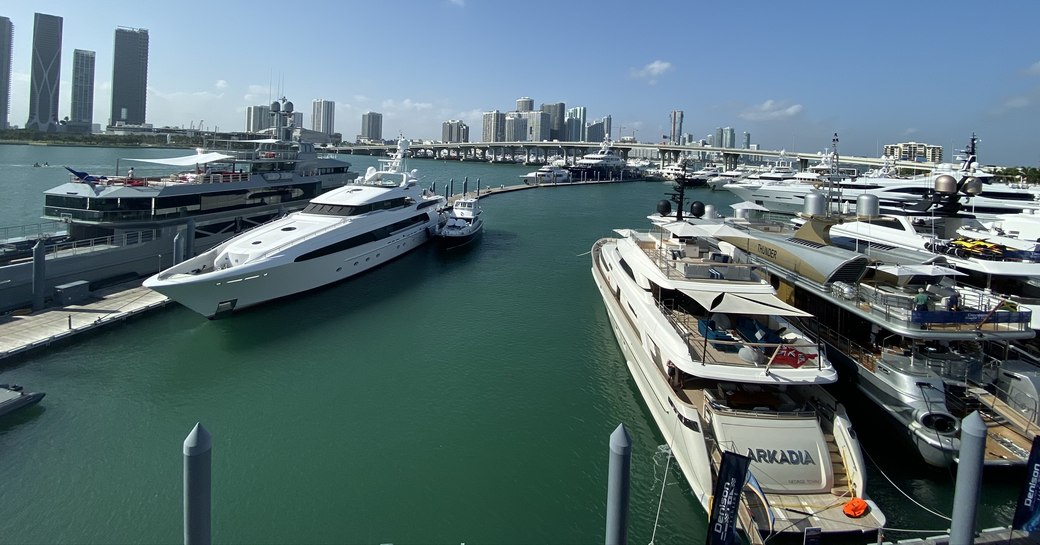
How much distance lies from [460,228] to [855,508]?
27145 mm

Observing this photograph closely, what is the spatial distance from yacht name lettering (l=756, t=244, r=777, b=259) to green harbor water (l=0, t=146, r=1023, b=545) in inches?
214

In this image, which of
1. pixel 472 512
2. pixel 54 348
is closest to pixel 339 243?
pixel 54 348

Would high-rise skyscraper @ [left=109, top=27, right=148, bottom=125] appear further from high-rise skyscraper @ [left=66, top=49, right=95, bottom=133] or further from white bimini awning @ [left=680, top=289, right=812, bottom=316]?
white bimini awning @ [left=680, top=289, right=812, bottom=316]

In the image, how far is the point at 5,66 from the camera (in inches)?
6905

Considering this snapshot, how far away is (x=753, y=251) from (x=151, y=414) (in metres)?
17.2

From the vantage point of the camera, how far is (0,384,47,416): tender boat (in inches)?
474

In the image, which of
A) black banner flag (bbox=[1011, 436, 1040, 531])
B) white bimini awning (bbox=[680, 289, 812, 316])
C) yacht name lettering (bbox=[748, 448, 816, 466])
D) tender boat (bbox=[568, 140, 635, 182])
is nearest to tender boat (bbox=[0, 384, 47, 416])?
white bimini awning (bbox=[680, 289, 812, 316])

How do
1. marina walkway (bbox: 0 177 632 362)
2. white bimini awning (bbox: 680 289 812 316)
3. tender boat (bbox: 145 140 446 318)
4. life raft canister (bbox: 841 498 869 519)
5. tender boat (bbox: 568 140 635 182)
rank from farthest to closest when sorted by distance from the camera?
tender boat (bbox: 568 140 635 182) < tender boat (bbox: 145 140 446 318) < marina walkway (bbox: 0 177 632 362) < white bimini awning (bbox: 680 289 812 316) < life raft canister (bbox: 841 498 869 519)

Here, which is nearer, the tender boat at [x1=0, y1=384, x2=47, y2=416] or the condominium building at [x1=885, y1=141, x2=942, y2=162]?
the tender boat at [x1=0, y1=384, x2=47, y2=416]

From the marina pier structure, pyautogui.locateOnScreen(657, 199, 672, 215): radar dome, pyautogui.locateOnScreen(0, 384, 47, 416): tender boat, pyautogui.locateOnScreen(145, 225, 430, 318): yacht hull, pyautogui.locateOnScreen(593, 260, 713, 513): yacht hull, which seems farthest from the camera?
the marina pier structure

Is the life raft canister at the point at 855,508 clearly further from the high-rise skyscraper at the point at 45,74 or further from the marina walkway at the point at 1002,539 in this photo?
the high-rise skyscraper at the point at 45,74

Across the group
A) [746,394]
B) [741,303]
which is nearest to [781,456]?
[746,394]

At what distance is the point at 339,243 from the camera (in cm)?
2386

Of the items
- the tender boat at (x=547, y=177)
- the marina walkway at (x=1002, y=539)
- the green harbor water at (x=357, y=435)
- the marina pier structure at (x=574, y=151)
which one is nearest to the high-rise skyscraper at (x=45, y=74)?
the marina pier structure at (x=574, y=151)
